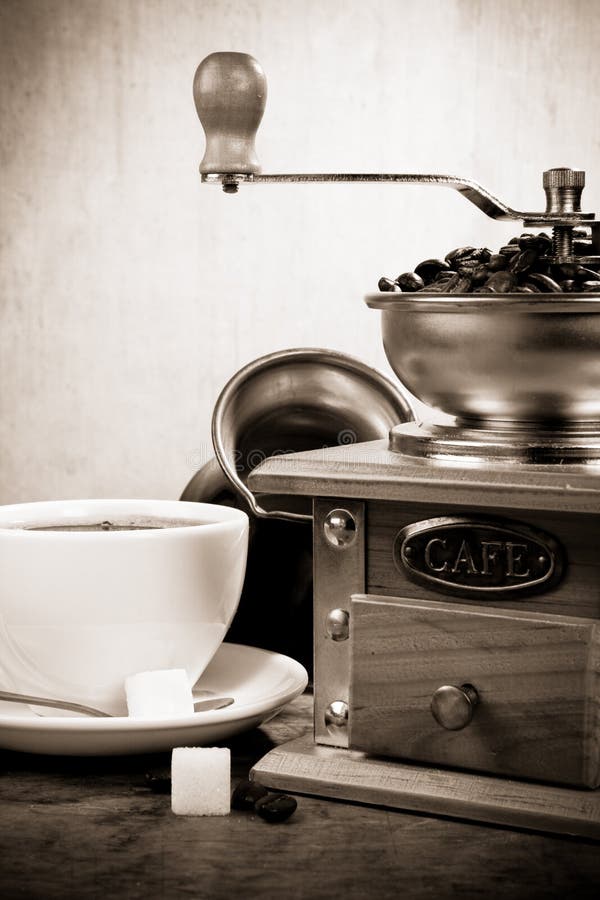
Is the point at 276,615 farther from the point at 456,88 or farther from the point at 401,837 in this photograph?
the point at 456,88

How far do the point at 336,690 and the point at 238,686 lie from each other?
20cm

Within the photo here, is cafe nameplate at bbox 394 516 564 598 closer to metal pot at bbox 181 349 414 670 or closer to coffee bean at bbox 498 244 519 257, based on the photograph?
coffee bean at bbox 498 244 519 257

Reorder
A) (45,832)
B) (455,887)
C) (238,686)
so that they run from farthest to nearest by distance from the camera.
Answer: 1. (238,686)
2. (45,832)
3. (455,887)

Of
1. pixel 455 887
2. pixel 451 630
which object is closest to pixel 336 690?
pixel 451 630

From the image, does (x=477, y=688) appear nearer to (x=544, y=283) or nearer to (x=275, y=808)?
(x=275, y=808)

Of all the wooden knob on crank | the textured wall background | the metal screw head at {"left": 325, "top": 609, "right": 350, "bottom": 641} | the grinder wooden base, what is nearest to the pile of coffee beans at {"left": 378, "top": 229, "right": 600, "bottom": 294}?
the wooden knob on crank

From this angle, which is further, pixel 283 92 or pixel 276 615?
pixel 283 92

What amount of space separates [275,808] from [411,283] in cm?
47

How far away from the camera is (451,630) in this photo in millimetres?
1069

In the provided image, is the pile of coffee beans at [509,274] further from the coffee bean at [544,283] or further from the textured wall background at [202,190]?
the textured wall background at [202,190]

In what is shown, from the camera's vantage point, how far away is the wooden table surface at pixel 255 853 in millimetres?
926

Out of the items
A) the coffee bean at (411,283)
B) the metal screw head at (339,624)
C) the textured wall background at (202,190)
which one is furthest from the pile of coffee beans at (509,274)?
the textured wall background at (202,190)

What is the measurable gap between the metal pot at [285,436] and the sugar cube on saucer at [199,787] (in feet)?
1.71

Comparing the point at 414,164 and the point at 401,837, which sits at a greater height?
the point at 414,164
